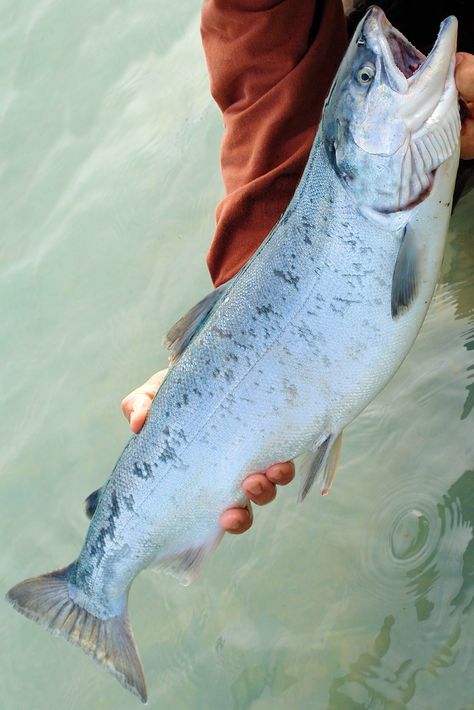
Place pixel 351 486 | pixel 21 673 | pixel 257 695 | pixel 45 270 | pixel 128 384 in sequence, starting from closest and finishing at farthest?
pixel 257 695 → pixel 351 486 → pixel 21 673 → pixel 128 384 → pixel 45 270

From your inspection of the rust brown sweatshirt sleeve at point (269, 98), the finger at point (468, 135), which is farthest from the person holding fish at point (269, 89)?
the finger at point (468, 135)

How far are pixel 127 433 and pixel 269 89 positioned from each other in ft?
4.30

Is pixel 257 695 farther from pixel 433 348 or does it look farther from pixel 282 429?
pixel 433 348

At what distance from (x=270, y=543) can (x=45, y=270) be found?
181 centimetres

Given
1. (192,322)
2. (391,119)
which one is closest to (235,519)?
(192,322)

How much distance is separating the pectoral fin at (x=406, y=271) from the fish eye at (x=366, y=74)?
313mm

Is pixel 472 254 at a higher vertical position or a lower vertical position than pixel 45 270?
lower

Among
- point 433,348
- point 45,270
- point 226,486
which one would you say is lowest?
point 433,348

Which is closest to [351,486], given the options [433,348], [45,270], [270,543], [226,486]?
[270,543]

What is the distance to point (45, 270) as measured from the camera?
421 cm

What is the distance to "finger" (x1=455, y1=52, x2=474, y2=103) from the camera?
2.09 metres

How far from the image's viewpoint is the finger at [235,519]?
2.28 m

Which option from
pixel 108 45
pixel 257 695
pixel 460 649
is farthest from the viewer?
pixel 108 45

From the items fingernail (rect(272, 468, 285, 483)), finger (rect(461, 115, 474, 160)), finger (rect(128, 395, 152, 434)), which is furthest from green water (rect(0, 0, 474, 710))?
finger (rect(461, 115, 474, 160))
